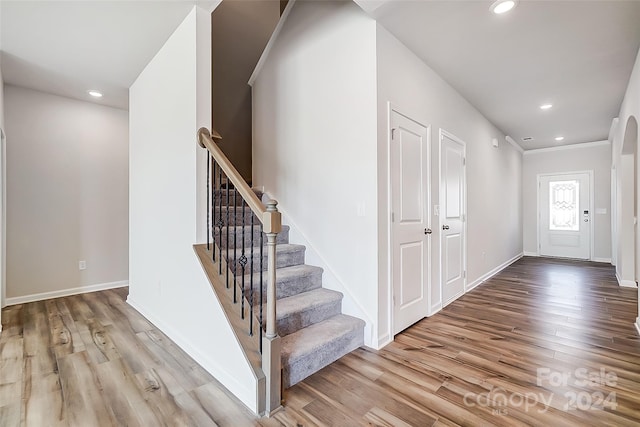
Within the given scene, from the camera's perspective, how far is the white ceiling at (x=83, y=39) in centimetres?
231

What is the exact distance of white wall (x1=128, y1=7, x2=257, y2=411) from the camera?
2.09 metres

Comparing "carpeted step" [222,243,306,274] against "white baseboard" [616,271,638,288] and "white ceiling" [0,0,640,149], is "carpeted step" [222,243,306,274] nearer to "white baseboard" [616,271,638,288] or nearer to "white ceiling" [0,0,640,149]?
"white ceiling" [0,0,640,149]

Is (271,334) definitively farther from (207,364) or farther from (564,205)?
(564,205)

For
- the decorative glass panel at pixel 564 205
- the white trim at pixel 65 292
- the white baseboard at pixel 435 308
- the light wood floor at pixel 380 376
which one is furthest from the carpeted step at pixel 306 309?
the decorative glass panel at pixel 564 205

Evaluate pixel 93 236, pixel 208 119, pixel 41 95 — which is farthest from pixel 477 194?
pixel 41 95

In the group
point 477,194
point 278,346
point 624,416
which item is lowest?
point 624,416

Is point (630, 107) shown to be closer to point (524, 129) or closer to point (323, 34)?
point (524, 129)

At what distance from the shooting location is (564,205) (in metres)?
7.13

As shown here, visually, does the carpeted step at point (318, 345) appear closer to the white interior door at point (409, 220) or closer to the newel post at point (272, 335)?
the newel post at point (272, 335)

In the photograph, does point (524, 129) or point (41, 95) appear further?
point (524, 129)

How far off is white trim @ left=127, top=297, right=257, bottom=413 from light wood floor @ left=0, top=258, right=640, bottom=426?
48 mm

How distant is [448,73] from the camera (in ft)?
11.3

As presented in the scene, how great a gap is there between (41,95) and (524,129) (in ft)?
25.3

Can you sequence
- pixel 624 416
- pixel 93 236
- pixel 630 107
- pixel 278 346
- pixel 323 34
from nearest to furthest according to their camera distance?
pixel 624 416
pixel 278 346
pixel 323 34
pixel 630 107
pixel 93 236
